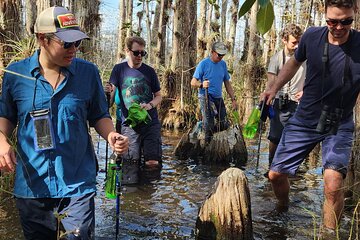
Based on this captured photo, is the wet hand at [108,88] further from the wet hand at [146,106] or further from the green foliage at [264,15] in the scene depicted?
the green foliage at [264,15]

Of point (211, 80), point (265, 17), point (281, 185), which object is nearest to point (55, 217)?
point (265, 17)

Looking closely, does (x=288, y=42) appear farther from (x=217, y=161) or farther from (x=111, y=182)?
(x=111, y=182)

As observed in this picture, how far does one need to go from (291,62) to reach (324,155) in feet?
3.34

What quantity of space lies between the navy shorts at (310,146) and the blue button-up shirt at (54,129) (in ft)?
7.57

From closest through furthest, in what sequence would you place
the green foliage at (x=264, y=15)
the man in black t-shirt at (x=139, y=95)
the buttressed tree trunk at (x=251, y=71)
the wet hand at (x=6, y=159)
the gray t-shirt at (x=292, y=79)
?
the green foliage at (x=264, y=15), the wet hand at (x=6, y=159), the gray t-shirt at (x=292, y=79), the man in black t-shirt at (x=139, y=95), the buttressed tree trunk at (x=251, y=71)

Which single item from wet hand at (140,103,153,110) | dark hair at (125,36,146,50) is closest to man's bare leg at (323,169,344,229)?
wet hand at (140,103,153,110)

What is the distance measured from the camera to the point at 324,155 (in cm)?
422

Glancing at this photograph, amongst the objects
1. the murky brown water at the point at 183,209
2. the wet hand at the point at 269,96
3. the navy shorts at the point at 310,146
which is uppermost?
the wet hand at the point at 269,96

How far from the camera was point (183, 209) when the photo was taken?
5.48 meters

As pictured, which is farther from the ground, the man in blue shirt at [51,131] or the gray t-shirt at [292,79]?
the gray t-shirt at [292,79]

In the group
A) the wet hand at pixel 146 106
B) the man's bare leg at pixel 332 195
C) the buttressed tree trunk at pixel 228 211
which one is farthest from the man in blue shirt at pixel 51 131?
the wet hand at pixel 146 106

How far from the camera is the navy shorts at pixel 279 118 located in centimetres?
664

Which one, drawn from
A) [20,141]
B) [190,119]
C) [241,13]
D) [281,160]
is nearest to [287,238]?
[281,160]

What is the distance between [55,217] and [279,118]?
4.49m
